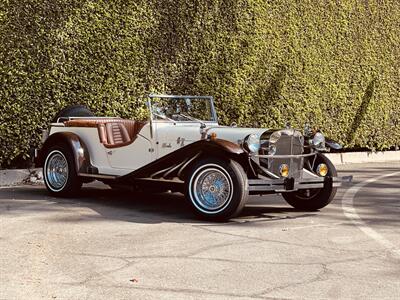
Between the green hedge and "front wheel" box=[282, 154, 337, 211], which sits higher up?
the green hedge

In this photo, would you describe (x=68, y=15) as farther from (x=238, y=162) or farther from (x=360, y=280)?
(x=360, y=280)

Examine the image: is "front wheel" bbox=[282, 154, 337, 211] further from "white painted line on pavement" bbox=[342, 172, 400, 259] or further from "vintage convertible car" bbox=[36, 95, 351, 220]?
"white painted line on pavement" bbox=[342, 172, 400, 259]

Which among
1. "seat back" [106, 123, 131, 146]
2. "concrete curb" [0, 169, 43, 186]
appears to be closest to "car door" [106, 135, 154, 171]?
"seat back" [106, 123, 131, 146]

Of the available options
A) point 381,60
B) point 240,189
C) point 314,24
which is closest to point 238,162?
point 240,189

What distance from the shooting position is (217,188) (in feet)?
25.1

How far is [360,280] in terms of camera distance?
16.7 ft

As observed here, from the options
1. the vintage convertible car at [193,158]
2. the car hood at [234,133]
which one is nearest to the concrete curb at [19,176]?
the vintage convertible car at [193,158]

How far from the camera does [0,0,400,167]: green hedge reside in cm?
1098

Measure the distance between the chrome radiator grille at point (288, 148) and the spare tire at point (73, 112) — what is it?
3749 millimetres

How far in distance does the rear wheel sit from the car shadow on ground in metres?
0.14

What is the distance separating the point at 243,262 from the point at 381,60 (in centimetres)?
1443

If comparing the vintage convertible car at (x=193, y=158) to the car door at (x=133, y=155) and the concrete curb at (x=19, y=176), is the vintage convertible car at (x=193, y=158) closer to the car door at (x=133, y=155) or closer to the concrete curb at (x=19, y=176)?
the car door at (x=133, y=155)

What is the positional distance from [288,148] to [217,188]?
43.4 inches

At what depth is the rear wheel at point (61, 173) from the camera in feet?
30.4
